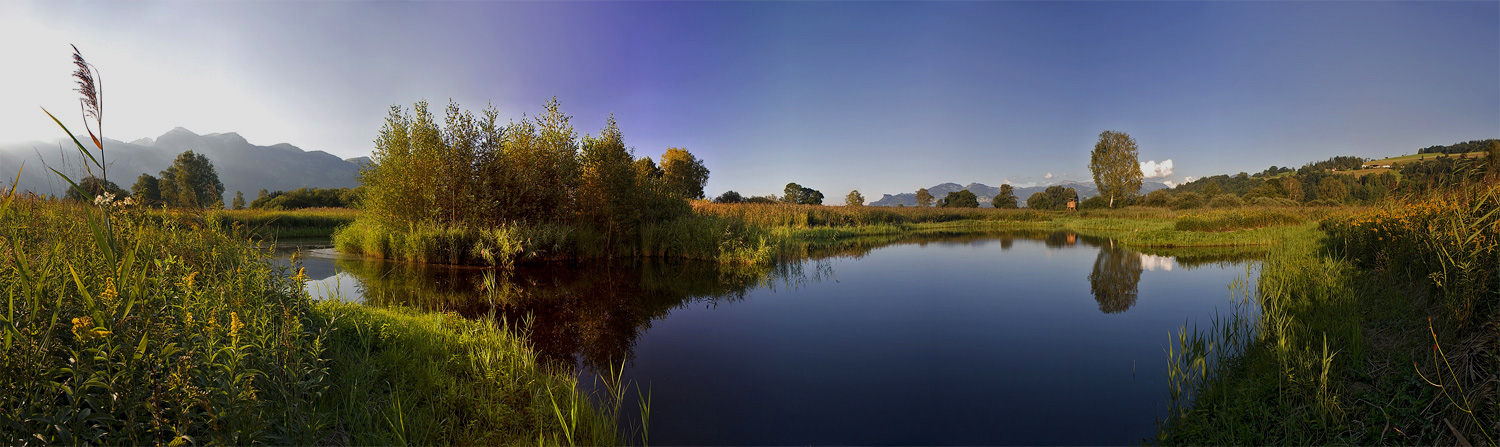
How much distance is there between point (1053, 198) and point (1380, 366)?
2938 inches

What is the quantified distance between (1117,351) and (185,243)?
897 centimetres

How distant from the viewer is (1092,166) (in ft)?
154

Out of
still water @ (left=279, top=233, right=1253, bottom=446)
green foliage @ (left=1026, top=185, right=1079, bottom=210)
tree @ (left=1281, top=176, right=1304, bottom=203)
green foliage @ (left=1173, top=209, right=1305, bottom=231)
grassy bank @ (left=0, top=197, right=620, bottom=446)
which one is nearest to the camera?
grassy bank @ (left=0, top=197, right=620, bottom=446)

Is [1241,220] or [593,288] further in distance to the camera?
[1241,220]

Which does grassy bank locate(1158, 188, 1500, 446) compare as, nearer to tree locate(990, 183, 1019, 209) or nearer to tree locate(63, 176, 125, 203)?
tree locate(63, 176, 125, 203)

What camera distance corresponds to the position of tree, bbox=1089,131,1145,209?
44625mm

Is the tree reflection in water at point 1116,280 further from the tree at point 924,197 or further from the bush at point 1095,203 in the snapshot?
the tree at point 924,197

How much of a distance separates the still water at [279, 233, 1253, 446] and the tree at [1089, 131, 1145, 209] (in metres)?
40.4

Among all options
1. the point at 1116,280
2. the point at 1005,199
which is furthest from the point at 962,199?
the point at 1116,280

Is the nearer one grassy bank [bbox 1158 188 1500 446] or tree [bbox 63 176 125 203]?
tree [bbox 63 176 125 203]

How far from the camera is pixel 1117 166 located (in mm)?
45188

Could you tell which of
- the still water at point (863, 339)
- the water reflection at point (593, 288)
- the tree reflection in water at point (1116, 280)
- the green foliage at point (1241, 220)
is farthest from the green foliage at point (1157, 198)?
the still water at point (863, 339)

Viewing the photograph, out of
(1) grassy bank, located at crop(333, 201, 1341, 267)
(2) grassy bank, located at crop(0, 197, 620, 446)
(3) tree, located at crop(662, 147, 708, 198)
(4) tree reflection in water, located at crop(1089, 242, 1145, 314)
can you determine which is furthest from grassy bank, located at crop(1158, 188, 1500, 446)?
(3) tree, located at crop(662, 147, 708, 198)

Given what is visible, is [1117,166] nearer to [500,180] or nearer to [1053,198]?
[1053,198]
